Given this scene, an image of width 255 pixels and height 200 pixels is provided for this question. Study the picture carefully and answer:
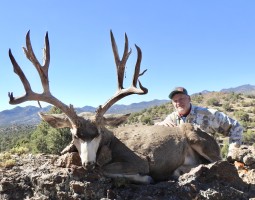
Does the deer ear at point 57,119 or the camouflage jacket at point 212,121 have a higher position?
the deer ear at point 57,119

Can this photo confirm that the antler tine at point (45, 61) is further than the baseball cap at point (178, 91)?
No

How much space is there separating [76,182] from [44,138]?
1657cm

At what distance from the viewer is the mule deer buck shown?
674cm

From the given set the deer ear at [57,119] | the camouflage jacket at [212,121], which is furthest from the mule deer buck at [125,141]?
the camouflage jacket at [212,121]

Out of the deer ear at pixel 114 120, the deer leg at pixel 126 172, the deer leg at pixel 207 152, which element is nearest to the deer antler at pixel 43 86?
the deer ear at pixel 114 120

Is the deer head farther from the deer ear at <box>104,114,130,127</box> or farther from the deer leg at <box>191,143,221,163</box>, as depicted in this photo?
the deer leg at <box>191,143,221,163</box>

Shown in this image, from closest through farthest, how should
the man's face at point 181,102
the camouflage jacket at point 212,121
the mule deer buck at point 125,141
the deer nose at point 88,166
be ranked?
the deer nose at point 88,166
the mule deer buck at point 125,141
the man's face at point 181,102
the camouflage jacket at point 212,121

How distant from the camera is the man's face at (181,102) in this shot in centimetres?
928

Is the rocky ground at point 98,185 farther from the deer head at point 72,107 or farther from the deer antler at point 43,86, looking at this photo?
the deer antler at point 43,86

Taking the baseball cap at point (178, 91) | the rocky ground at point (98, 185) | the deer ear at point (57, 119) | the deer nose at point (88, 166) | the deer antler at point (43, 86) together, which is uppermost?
the deer antler at point (43, 86)

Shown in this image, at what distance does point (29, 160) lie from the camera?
7.59 meters

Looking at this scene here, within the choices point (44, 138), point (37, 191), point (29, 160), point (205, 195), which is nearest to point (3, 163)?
point (29, 160)

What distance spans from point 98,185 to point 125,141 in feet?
5.37

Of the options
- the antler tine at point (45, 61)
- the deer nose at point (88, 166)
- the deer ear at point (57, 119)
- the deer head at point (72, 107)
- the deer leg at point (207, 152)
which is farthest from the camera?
the deer leg at point (207, 152)
